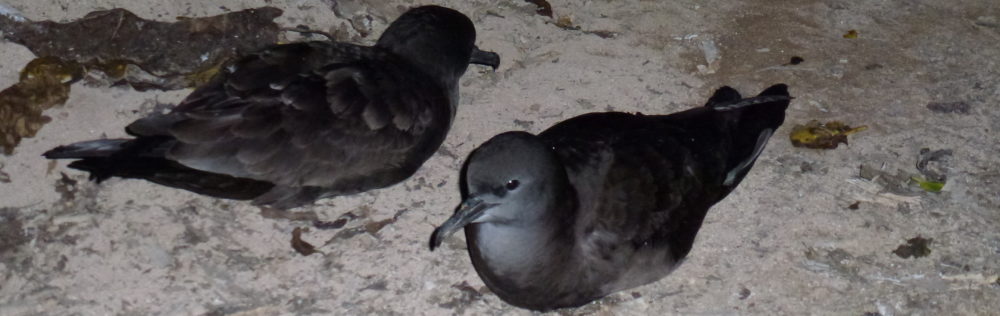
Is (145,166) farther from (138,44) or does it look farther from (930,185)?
(930,185)

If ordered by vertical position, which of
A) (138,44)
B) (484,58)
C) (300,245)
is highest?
(138,44)

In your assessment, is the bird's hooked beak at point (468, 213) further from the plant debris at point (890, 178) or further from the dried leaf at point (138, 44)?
the plant debris at point (890, 178)

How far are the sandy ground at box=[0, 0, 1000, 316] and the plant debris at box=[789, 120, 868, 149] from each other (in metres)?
0.05

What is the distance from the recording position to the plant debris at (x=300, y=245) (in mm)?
5012

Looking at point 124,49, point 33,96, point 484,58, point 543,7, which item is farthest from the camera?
point 543,7

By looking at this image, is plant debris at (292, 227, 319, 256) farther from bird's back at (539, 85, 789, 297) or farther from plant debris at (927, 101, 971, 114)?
plant debris at (927, 101, 971, 114)

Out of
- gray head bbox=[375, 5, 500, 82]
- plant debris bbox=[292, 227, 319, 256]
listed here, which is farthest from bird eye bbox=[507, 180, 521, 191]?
gray head bbox=[375, 5, 500, 82]

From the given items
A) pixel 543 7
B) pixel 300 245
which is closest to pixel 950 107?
pixel 543 7

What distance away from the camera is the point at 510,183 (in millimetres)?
4133

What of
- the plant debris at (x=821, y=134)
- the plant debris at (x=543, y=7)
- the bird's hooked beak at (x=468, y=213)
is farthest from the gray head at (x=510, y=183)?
the plant debris at (x=543, y=7)

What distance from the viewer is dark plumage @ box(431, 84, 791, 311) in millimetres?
4188

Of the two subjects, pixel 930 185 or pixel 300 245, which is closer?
pixel 300 245

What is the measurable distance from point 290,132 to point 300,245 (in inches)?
21.3

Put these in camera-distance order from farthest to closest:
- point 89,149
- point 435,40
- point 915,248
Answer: point 435,40
point 915,248
point 89,149
